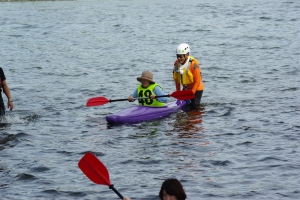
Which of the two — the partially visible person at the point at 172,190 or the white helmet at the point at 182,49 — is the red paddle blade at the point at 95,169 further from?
the white helmet at the point at 182,49

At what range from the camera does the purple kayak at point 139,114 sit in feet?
41.5

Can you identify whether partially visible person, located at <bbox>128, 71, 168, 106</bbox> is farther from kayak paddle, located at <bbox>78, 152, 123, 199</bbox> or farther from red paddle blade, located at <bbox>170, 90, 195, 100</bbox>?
kayak paddle, located at <bbox>78, 152, 123, 199</bbox>

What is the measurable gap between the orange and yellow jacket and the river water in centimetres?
55

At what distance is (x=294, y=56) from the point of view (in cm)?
2183

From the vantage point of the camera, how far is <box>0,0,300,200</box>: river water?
30.9ft

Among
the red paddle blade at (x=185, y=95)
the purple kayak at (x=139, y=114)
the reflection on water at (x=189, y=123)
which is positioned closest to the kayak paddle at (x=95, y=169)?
the reflection on water at (x=189, y=123)

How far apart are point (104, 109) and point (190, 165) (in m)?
5.04

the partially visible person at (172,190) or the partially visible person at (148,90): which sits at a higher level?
the partially visible person at (172,190)

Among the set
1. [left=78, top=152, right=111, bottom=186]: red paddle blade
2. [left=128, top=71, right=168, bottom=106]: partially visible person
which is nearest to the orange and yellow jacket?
[left=128, top=71, right=168, bottom=106]: partially visible person

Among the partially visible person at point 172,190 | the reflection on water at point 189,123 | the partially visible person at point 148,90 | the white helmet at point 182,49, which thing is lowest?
the reflection on water at point 189,123

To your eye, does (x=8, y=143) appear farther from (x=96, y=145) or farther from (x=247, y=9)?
(x=247, y=9)

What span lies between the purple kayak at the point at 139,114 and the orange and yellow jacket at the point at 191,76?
514 millimetres

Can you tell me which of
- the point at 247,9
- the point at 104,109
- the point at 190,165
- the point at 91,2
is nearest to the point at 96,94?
the point at 104,109

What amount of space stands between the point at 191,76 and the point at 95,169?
23.0 ft
